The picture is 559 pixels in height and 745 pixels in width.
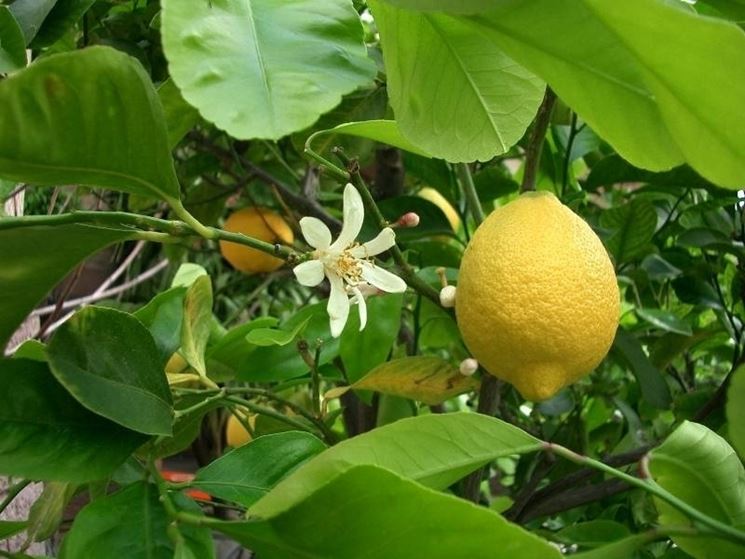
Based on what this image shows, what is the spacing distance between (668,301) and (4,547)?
29.4 inches

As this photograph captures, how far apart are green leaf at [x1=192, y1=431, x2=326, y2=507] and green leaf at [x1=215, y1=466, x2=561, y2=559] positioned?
0.40 ft

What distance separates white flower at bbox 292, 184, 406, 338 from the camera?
0.48 metres

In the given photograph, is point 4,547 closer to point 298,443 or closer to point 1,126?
point 298,443

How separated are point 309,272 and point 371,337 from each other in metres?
0.15

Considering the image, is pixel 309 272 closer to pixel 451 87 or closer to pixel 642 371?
pixel 451 87

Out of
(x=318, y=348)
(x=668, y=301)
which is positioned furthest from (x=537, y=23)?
(x=668, y=301)

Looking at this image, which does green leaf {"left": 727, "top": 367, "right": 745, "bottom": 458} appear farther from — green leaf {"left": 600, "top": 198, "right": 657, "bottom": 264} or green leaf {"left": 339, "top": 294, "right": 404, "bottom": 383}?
green leaf {"left": 600, "top": 198, "right": 657, "bottom": 264}

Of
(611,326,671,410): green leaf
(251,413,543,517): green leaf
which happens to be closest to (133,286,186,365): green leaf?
(251,413,543,517): green leaf

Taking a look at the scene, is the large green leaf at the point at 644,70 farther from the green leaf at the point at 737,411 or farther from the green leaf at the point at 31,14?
the green leaf at the point at 31,14

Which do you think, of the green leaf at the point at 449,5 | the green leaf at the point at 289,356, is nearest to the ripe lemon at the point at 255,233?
the green leaf at the point at 289,356

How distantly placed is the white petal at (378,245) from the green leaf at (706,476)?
19cm

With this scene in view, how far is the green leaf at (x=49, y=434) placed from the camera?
1.20 ft

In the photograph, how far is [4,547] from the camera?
2.13 ft

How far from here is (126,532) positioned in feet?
1.21
